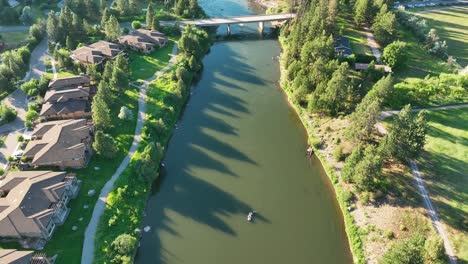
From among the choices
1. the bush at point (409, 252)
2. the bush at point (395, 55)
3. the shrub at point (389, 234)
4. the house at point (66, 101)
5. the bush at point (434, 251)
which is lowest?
the shrub at point (389, 234)

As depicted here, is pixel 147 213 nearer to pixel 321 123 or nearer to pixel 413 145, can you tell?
pixel 321 123

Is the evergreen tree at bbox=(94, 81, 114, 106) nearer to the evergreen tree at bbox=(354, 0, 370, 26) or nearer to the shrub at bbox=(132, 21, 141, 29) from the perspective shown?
the shrub at bbox=(132, 21, 141, 29)

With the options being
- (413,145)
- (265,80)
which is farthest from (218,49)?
(413,145)

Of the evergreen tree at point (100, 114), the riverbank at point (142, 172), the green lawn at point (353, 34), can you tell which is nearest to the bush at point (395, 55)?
the green lawn at point (353, 34)

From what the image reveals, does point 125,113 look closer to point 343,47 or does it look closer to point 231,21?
point 231,21

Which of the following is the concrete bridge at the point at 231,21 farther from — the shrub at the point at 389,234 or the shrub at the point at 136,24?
the shrub at the point at 389,234
